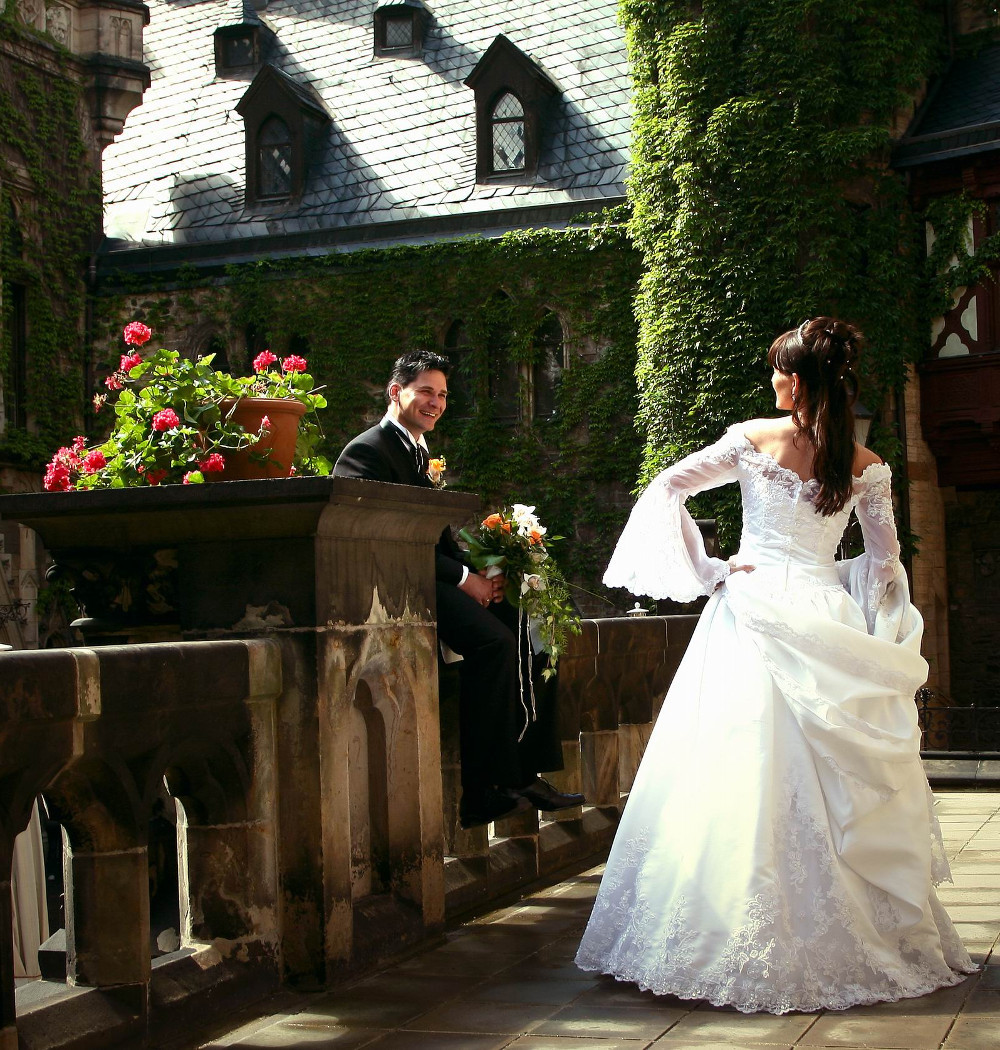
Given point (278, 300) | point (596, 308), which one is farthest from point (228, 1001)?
point (278, 300)

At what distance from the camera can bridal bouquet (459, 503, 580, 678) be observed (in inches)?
194

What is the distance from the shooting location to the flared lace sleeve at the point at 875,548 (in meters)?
4.34

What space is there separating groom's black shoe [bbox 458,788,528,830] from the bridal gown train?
71 centimetres

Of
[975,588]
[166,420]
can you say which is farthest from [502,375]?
[166,420]

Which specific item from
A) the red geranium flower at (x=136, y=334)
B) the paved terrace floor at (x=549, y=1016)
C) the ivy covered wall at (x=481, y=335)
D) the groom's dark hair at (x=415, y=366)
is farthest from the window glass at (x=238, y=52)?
the paved terrace floor at (x=549, y=1016)

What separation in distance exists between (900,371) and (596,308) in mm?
4117

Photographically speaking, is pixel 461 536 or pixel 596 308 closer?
pixel 461 536

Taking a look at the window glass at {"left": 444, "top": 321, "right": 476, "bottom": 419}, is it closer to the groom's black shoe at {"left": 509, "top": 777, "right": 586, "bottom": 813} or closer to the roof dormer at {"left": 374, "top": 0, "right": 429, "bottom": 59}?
the roof dormer at {"left": 374, "top": 0, "right": 429, "bottom": 59}

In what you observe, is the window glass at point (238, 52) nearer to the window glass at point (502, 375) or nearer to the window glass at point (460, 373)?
the window glass at point (460, 373)

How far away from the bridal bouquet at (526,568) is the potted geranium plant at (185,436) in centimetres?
98

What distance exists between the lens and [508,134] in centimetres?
2034

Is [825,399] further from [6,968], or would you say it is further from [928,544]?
[928,544]

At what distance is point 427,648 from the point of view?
14.9ft

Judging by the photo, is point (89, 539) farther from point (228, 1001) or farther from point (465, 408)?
point (465, 408)
